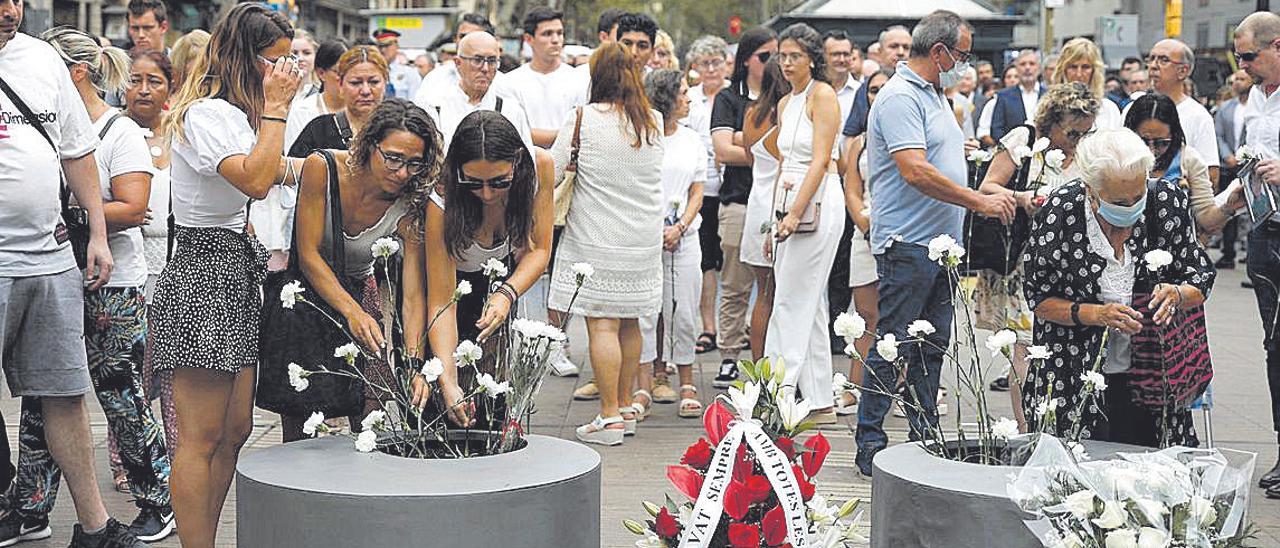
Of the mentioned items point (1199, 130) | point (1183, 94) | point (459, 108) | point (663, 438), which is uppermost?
point (1183, 94)

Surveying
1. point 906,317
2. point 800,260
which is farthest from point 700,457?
point 800,260

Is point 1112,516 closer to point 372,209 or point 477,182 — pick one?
point 477,182

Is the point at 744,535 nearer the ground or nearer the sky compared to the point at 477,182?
nearer the ground

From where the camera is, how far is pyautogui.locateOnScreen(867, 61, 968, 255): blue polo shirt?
20.9 ft

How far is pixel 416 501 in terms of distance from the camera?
3.49 metres

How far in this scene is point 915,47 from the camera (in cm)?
646

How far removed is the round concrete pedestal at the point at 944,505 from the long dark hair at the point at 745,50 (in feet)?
17.4

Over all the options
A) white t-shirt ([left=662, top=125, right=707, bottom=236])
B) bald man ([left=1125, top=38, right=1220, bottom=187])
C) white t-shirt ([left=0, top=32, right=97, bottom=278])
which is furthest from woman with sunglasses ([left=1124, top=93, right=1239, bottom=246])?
white t-shirt ([left=0, top=32, right=97, bottom=278])

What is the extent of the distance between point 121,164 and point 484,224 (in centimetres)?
166

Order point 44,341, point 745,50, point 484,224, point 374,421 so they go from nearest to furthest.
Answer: point 374,421 → point 484,224 → point 44,341 → point 745,50

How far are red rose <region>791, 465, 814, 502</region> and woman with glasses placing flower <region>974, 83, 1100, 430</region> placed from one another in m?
2.71

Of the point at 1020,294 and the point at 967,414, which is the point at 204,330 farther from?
the point at 967,414

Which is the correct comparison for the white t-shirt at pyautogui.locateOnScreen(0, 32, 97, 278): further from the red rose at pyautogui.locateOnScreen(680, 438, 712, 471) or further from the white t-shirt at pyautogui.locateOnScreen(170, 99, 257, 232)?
the red rose at pyautogui.locateOnScreen(680, 438, 712, 471)

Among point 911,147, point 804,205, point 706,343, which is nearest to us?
point 911,147
